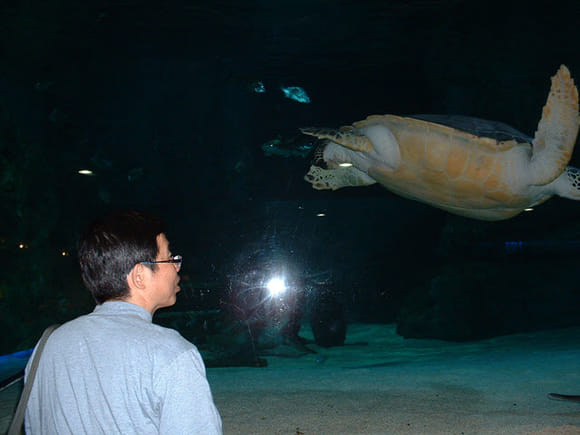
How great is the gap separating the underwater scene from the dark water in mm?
54

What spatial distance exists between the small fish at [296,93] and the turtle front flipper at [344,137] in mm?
5235

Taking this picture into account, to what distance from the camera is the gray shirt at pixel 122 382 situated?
2.61ft

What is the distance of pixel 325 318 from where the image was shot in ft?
29.8

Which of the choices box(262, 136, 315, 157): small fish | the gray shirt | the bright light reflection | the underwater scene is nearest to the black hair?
the gray shirt

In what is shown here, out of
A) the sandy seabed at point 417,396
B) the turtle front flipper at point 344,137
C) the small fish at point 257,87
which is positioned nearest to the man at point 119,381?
the sandy seabed at point 417,396

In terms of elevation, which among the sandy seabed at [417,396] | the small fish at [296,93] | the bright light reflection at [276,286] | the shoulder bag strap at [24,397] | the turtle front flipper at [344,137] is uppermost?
the small fish at [296,93]

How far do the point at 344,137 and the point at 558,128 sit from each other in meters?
2.51

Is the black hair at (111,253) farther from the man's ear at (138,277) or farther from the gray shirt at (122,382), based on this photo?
the gray shirt at (122,382)

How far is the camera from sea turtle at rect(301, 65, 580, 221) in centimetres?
436

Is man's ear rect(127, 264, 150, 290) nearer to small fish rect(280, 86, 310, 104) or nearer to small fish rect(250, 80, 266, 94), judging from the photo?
small fish rect(250, 80, 266, 94)

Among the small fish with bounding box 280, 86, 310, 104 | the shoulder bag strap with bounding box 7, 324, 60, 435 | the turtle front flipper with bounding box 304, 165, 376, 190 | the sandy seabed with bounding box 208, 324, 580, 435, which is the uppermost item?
the small fish with bounding box 280, 86, 310, 104

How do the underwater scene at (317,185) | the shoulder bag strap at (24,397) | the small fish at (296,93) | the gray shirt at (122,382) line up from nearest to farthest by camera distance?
1. the gray shirt at (122,382)
2. the shoulder bag strap at (24,397)
3. the underwater scene at (317,185)
4. the small fish at (296,93)

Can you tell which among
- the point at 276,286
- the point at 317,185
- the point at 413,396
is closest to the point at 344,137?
the point at 317,185

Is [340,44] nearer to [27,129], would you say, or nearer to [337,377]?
[337,377]
